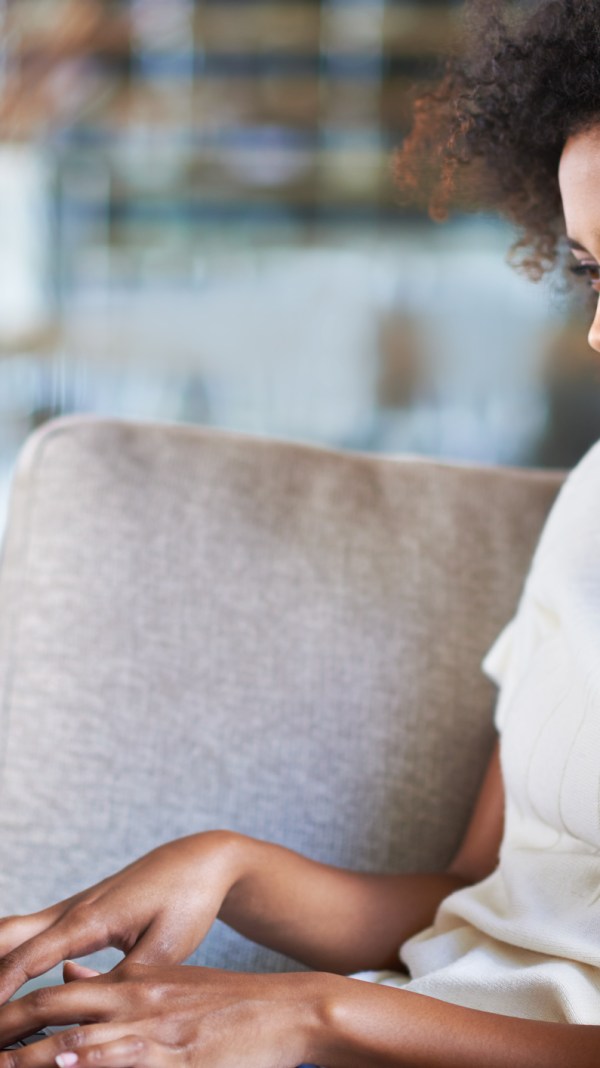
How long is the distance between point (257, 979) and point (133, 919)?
0.45 feet

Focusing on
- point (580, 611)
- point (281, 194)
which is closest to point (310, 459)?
point (580, 611)

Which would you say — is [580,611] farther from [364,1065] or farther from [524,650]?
[364,1065]

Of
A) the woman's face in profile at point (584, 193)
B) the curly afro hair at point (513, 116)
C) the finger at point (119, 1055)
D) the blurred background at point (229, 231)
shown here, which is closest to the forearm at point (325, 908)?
the finger at point (119, 1055)

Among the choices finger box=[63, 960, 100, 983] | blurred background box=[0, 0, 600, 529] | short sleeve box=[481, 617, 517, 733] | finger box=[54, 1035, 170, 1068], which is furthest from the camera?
blurred background box=[0, 0, 600, 529]

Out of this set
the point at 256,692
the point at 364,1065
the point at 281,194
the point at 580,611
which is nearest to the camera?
the point at 364,1065

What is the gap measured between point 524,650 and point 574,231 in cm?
33

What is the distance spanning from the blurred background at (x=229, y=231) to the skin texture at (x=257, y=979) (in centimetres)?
217

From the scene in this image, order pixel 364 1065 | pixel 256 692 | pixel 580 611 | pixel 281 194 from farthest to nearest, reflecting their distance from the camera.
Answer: pixel 281 194 < pixel 256 692 < pixel 580 611 < pixel 364 1065

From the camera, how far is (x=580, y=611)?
911mm

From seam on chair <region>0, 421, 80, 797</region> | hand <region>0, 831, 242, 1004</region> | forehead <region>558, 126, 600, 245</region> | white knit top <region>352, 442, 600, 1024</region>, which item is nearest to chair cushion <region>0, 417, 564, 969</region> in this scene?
seam on chair <region>0, 421, 80, 797</region>

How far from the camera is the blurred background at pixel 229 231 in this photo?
10.3 feet

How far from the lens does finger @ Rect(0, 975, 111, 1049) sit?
2.19ft

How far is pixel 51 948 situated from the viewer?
767 millimetres

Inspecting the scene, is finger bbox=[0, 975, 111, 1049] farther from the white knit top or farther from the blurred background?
the blurred background
